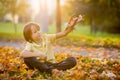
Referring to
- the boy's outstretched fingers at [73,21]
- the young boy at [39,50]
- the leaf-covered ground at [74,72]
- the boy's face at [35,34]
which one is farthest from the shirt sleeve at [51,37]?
the leaf-covered ground at [74,72]

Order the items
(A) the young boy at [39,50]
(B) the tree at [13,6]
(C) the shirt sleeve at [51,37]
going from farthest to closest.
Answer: (B) the tree at [13,6], (C) the shirt sleeve at [51,37], (A) the young boy at [39,50]

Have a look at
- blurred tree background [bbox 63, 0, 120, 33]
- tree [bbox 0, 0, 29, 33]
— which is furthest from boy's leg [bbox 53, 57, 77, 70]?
blurred tree background [bbox 63, 0, 120, 33]

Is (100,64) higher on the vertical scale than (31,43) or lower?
lower

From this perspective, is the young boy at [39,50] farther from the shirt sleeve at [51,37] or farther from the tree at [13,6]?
the tree at [13,6]

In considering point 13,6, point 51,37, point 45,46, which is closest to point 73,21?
point 51,37

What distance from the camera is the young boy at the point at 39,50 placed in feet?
22.4

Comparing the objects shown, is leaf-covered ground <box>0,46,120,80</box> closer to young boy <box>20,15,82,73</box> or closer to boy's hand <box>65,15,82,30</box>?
young boy <box>20,15,82,73</box>

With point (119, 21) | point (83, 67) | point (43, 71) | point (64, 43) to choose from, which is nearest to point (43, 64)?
→ point (43, 71)

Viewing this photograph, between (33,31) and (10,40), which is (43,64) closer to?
(33,31)

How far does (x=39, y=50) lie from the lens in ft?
22.9

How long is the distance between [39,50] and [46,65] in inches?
11.5

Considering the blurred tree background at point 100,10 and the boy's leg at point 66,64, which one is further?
the blurred tree background at point 100,10

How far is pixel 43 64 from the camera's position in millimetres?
6852

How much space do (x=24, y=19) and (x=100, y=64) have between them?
48.0 metres
